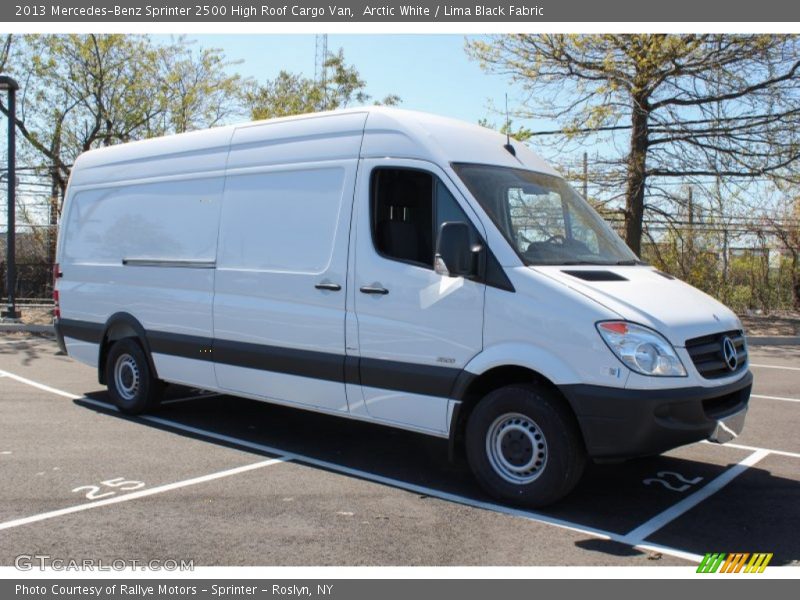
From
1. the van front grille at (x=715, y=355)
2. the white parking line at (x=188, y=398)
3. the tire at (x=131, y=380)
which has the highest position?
the van front grille at (x=715, y=355)

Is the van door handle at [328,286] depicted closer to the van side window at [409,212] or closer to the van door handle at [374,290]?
the van door handle at [374,290]

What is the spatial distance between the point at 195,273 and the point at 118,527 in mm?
3034

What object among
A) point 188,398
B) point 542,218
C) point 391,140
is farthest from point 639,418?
point 188,398

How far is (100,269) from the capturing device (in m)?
8.30

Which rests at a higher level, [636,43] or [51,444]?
[636,43]

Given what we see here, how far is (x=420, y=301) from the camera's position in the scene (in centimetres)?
548

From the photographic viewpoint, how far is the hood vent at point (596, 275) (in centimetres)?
512

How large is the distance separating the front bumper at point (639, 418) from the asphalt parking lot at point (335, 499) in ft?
1.76

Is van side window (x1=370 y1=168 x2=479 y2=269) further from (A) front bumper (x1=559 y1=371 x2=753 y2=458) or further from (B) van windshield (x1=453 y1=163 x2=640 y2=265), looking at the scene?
(A) front bumper (x1=559 y1=371 x2=753 y2=458)

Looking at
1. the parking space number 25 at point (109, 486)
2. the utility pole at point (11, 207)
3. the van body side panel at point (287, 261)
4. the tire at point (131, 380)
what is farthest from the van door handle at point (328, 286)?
the utility pole at point (11, 207)

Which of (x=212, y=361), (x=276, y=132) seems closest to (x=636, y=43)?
(x=276, y=132)

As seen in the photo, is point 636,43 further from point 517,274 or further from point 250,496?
point 250,496

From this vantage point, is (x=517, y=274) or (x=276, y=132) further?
(x=276, y=132)

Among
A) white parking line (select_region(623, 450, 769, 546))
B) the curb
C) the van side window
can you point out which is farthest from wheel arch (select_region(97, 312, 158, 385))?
the curb
